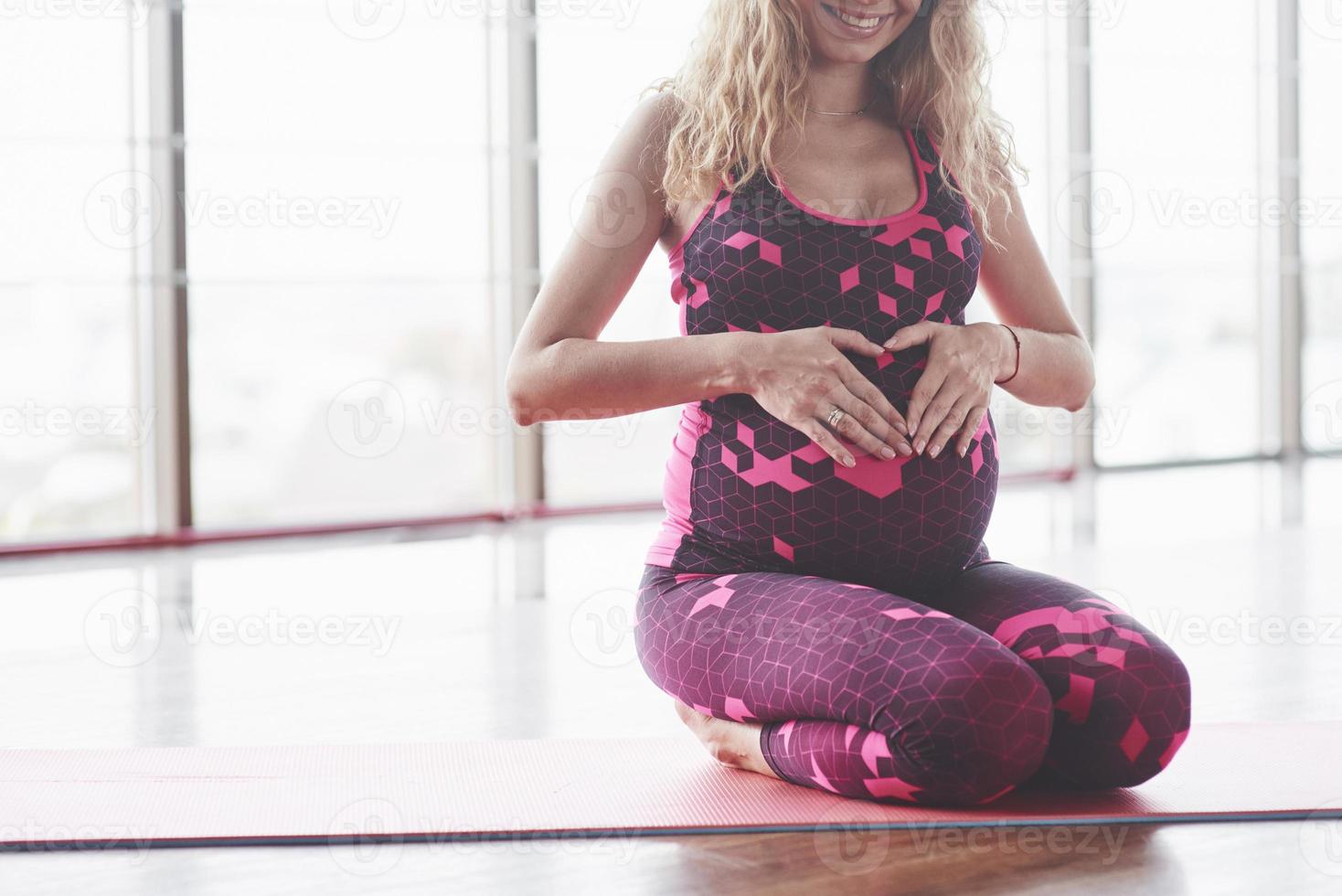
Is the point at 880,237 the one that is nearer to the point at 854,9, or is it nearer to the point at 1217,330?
the point at 854,9

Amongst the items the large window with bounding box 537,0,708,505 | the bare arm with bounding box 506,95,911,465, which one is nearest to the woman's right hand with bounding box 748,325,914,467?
the bare arm with bounding box 506,95,911,465

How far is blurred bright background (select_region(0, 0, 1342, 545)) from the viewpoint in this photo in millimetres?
4496

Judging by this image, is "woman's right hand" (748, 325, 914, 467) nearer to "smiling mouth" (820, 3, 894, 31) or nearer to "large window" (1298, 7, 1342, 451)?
"smiling mouth" (820, 3, 894, 31)

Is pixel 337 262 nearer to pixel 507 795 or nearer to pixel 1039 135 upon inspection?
pixel 1039 135

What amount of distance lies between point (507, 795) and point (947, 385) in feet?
2.40

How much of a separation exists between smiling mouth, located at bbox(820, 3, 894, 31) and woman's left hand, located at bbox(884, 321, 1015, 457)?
15.5 inches

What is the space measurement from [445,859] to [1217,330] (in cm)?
621

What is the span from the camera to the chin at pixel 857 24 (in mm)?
1734

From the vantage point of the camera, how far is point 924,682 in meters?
1.47

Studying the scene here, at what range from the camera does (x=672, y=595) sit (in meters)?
1.74

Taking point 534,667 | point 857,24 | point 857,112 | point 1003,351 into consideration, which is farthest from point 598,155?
point 1003,351

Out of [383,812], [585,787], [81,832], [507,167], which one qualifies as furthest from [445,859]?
[507,167]

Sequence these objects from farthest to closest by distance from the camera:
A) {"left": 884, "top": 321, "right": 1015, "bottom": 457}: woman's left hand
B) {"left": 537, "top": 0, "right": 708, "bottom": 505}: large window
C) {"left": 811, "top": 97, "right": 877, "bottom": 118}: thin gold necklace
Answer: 1. {"left": 537, "top": 0, "right": 708, "bottom": 505}: large window
2. {"left": 811, "top": 97, "right": 877, "bottom": 118}: thin gold necklace
3. {"left": 884, "top": 321, "right": 1015, "bottom": 457}: woman's left hand

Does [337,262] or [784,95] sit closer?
[784,95]
